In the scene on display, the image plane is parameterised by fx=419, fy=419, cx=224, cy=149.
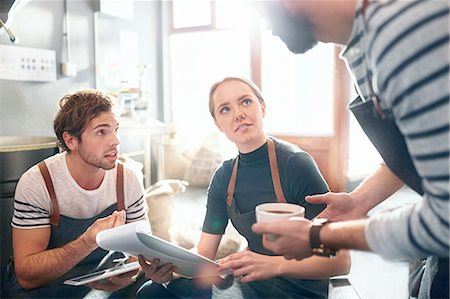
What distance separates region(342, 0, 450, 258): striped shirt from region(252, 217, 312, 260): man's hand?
4.9 inches

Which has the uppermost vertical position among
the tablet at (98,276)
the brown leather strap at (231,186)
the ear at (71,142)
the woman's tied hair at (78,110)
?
the woman's tied hair at (78,110)

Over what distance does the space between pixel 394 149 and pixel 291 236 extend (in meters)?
0.32

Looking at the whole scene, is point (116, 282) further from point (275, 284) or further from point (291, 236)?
point (291, 236)

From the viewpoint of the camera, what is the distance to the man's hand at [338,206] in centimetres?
106

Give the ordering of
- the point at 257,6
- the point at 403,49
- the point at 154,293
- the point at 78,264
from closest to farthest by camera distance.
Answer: the point at 403,49 → the point at 257,6 → the point at 154,293 → the point at 78,264

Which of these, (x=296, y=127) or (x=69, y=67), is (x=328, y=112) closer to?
(x=296, y=127)

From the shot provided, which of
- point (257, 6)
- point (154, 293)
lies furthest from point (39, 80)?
point (257, 6)

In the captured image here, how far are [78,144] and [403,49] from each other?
3.71 feet

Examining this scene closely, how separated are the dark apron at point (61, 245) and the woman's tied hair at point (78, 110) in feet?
0.56

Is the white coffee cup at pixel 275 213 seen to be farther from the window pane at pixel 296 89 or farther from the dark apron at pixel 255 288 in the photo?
the window pane at pixel 296 89

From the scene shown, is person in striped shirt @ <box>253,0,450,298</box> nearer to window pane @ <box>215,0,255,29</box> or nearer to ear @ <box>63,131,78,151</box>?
ear @ <box>63,131,78,151</box>

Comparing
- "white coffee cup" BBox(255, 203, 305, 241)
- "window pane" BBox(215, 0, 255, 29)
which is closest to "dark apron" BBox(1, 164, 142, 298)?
"white coffee cup" BBox(255, 203, 305, 241)

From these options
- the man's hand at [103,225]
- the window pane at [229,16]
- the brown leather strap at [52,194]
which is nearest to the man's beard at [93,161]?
the brown leather strap at [52,194]

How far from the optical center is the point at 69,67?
9.75 ft
